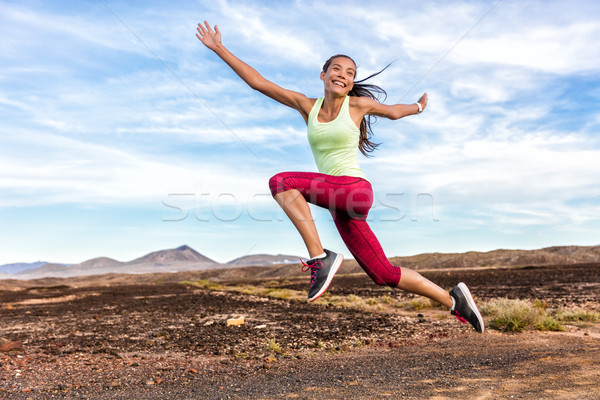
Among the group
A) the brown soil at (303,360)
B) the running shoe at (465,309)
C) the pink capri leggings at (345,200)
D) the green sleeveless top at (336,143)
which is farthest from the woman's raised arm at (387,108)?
the brown soil at (303,360)

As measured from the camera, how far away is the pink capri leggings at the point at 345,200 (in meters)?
3.87

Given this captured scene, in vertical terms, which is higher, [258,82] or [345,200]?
[258,82]

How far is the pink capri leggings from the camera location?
3.87 meters

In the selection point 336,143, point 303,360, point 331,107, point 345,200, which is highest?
point 331,107

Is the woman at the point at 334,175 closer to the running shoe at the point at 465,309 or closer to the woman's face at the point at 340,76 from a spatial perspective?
the woman's face at the point at 340,76

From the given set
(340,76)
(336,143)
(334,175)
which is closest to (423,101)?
(340,76)

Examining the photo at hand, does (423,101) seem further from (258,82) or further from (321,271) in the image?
(321,271)

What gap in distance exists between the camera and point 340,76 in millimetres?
4168

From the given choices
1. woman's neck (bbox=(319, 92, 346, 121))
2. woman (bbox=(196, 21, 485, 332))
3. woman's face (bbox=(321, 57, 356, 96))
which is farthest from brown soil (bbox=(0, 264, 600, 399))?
woman's face (bbox=(321, 57, 356, 96))

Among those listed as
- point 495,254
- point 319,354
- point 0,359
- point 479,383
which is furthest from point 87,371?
point 495,254

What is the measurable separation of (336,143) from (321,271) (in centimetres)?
109

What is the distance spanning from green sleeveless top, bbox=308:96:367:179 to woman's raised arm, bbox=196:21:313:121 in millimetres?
199

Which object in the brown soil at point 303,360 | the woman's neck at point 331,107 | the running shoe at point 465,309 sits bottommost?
the brown soil at point 303,360

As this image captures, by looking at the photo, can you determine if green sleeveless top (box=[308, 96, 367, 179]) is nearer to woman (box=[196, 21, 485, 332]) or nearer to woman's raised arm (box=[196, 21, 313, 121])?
woman (box=[196, 21, 485, 332])
